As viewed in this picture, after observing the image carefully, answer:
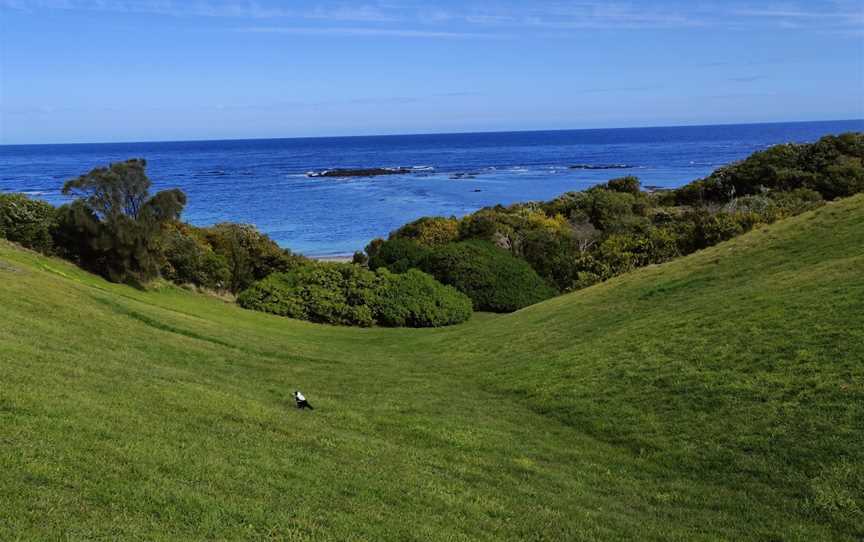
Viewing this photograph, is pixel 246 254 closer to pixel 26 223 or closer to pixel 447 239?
pixel 447 239

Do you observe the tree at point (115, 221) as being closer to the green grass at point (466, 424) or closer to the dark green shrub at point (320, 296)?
the dark green shrub at point (320, 296)

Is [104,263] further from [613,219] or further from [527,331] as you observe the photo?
[613,219]

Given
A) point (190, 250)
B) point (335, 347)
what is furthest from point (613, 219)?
point (335, 347)

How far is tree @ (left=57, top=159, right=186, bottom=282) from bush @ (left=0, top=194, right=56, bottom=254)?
79cm

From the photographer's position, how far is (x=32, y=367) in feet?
44.1

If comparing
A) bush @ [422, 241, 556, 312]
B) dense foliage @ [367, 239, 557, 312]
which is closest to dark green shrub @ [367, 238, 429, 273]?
dense foliage @ [367, 239, 557, 312]

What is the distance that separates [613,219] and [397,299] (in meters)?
31.5

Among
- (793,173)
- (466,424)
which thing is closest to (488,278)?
(466,424)

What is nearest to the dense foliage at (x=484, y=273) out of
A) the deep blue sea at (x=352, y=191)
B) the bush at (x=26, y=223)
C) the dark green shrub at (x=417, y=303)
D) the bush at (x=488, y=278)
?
the bush at (x=488, y=278)

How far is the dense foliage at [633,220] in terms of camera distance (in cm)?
4362

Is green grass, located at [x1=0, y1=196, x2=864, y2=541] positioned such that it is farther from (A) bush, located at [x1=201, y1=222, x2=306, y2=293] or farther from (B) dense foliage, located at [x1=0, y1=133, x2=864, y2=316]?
(A) bush, located at [x1=201, y1=222, x2=306, y2=293]

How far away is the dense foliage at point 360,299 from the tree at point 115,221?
7.28 m

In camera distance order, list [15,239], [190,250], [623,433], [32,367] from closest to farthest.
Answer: [32,367] → [623,433] → [15,239] → [190,250]

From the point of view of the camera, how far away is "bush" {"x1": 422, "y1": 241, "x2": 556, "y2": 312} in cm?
4466
